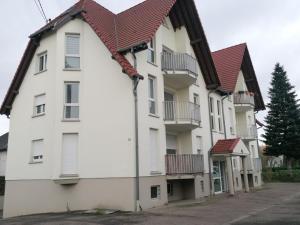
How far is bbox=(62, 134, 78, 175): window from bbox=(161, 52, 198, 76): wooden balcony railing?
20.0 ft

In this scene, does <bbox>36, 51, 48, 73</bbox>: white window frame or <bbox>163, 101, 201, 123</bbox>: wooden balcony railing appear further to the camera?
<bbox>36, 51, 48, 73</bbox>: white window frame

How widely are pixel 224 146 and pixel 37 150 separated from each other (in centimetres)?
1139

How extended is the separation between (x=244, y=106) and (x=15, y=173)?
61.1 ft

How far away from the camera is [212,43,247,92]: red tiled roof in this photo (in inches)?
1070

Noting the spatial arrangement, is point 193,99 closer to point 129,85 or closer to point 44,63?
point 129,85

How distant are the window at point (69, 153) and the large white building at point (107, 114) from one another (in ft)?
0.15

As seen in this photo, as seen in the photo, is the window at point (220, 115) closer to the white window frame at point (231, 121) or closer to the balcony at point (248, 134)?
the white window frame at point (231, 121)

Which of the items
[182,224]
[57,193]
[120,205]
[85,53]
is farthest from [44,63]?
[182,224]

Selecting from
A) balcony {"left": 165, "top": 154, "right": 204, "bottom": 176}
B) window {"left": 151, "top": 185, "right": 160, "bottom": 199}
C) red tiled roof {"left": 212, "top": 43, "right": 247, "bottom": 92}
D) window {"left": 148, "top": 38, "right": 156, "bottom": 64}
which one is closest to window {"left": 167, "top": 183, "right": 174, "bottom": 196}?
balcony {"left": 165, "top": 154, "right": 204, "bottom": 176}

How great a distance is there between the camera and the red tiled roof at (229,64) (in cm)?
2718

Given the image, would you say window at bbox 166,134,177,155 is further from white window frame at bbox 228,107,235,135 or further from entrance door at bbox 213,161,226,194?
white window frame at bbox 228,107,235,135

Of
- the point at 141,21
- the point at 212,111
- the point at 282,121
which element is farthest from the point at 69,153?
the point at 282,121


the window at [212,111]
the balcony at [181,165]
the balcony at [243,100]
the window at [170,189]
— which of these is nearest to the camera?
the balcony at [181,165]

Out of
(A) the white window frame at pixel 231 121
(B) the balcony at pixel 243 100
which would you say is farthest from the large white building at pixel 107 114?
(B) the balcony at pixel 243 100
